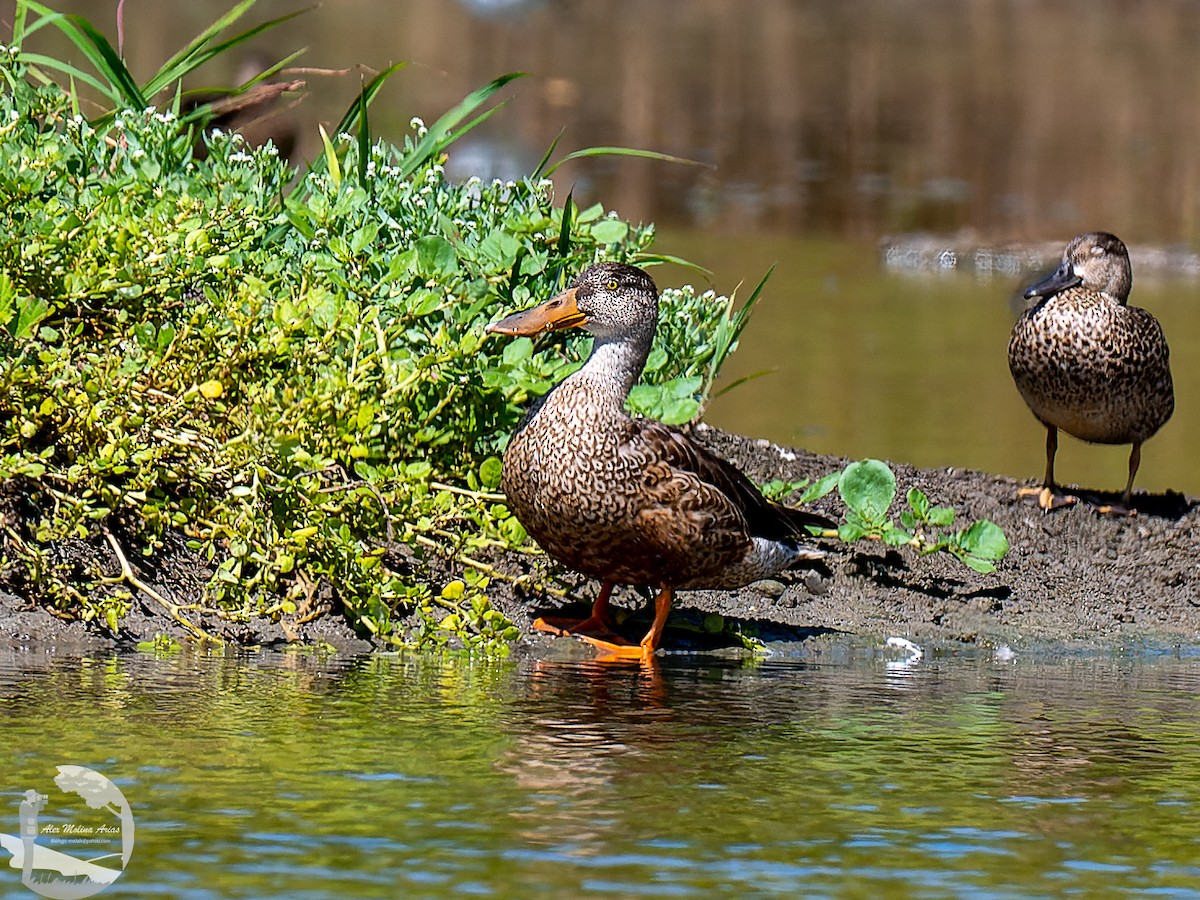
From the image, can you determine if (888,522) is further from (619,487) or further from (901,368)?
(901,368)

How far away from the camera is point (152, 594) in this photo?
555 cm

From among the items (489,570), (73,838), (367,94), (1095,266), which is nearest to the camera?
(73,838)

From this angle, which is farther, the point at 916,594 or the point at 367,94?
A: the point at 367,94

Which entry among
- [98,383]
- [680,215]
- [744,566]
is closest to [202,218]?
[98,383]

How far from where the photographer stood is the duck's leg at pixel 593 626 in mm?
5848

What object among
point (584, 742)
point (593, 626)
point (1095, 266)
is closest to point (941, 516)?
point (593, 626)

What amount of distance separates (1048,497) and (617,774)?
3.76 metres

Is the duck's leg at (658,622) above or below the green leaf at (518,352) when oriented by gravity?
below

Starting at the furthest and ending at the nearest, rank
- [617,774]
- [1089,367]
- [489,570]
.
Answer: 1. [1089,367]
2. [489,570]
3. [617,774]

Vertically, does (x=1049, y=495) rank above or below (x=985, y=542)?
above

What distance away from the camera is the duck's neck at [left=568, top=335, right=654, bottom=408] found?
5.82 metres

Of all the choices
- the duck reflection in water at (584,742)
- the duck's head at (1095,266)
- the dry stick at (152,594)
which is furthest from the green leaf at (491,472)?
the duck's head at (1095,266)

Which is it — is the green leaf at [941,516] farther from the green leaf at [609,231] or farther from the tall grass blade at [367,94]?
the tall grass blade at [367,94]

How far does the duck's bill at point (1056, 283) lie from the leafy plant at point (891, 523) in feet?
5.05
